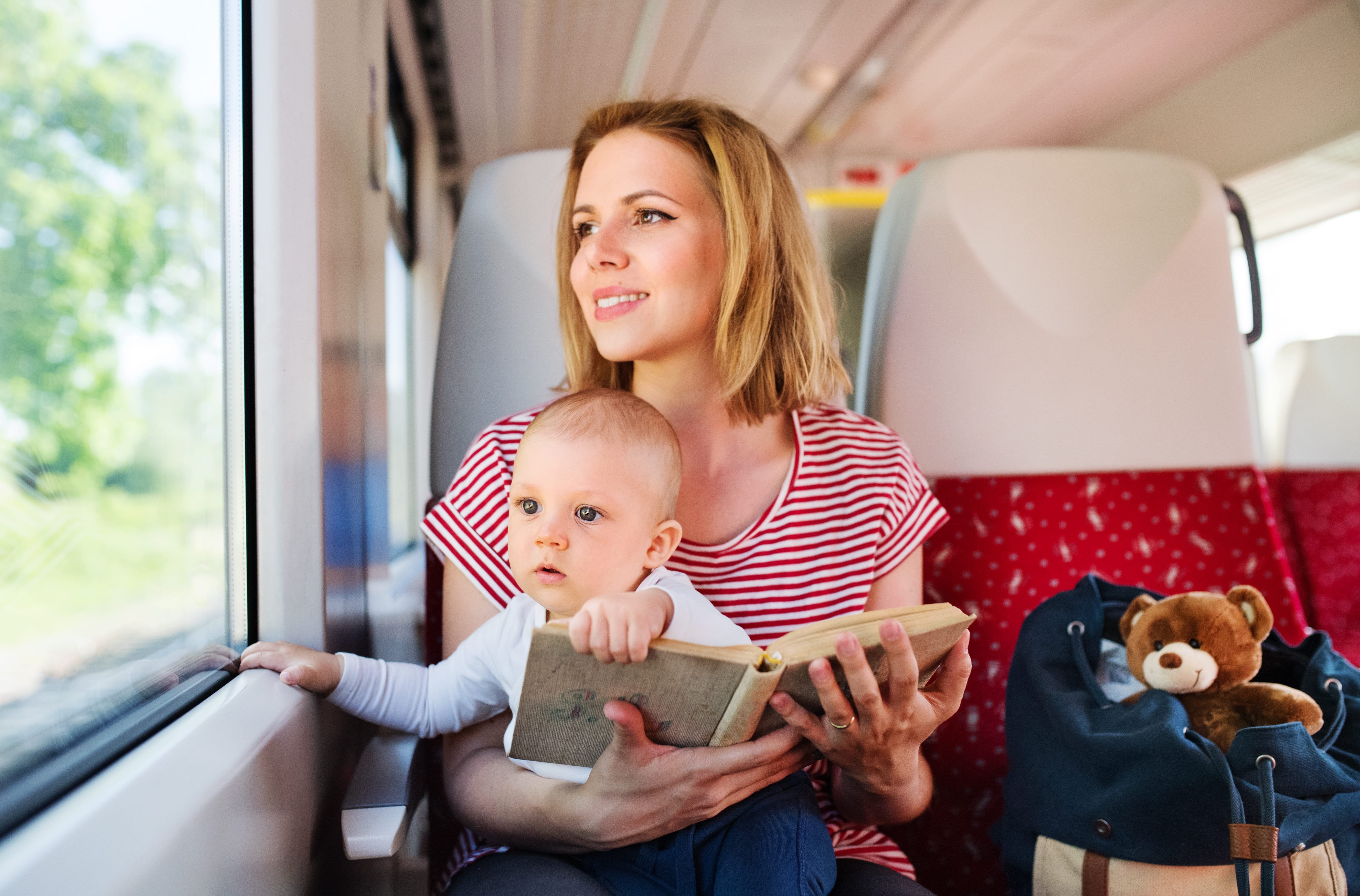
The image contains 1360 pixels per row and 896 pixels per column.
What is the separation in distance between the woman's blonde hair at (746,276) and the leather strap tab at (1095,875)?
2.09ft

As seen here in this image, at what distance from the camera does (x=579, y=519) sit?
0.78 metres

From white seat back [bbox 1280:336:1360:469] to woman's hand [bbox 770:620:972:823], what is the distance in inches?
58.7

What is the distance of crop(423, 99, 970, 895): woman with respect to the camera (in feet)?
2.79

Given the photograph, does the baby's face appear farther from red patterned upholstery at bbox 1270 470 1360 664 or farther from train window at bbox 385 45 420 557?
train window at bbox 385 45 420 557

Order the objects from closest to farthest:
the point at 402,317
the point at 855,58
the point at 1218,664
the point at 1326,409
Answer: the point at 1218,664
the point at 1326,409
the point at 402,317
the point at 855,58

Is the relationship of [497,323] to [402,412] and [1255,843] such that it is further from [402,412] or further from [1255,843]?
[402,412]

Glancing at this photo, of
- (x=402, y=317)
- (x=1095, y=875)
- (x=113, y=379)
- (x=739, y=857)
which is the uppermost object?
(x=402, y=317)

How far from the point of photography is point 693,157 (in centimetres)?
106

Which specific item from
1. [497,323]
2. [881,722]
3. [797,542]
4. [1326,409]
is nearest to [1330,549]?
[1326,409]

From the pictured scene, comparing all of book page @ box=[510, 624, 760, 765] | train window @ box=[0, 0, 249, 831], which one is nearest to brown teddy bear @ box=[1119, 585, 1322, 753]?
book page @ box=[510, 624, 760, 765]

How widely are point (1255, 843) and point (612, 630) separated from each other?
2.38ft

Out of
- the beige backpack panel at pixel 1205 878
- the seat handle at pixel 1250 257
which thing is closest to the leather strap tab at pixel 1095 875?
the beige backpack panel at pixel 1205 878

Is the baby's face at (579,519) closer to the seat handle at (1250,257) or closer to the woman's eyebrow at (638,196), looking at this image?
the woman's eyebrow at (638,196)

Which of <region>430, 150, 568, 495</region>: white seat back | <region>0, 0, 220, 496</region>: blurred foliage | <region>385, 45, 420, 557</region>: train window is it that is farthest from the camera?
<region>385, 45, 420, 557</region>: train window
